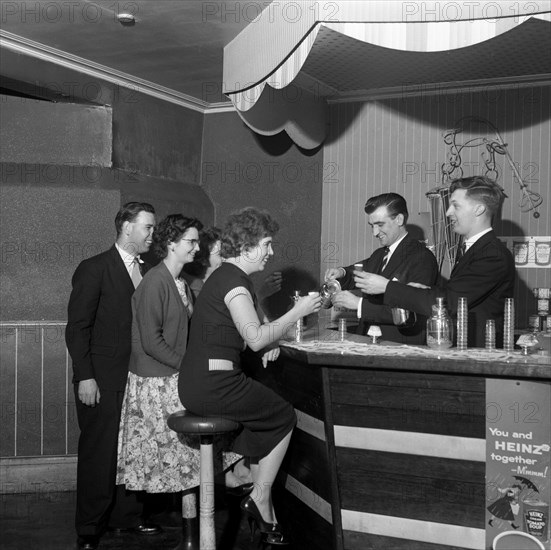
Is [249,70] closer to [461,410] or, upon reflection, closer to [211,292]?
[211,292]

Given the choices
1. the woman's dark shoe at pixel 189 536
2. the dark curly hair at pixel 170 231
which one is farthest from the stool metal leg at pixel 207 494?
the dark curly hair at pixel 170 231

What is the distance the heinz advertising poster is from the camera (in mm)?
2969

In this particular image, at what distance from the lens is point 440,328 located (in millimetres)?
3391

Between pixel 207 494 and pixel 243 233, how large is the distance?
1.16m

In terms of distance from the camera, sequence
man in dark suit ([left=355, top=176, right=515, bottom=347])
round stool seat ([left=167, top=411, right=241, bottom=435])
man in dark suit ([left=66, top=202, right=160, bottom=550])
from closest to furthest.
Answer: round stool seat ([left=167, top=411, right=241, bottom=435])
man in dark suit ([left=355, top=176, right=515, bottom=347])
man in dark suit ([left=66, top=202, right=160, bottom=550])

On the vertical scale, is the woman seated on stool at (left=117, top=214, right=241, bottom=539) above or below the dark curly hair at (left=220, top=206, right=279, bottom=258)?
below

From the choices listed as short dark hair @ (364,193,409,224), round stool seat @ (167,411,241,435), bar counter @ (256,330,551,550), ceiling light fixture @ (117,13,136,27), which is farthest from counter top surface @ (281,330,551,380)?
ceiling light fixture @ (117,13,136,27)

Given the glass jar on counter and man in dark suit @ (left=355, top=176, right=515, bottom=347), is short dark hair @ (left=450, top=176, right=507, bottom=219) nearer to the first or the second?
man in dark suit @ (left=355, top=176, right=515, bottom=347)

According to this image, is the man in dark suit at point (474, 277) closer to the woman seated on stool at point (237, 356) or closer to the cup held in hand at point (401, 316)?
the cup held in hand at point (401, 316)

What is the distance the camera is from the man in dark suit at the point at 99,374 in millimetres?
4027

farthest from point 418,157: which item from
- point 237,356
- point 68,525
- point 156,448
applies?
point 68,525

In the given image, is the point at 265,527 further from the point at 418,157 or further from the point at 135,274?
the point at 418,157

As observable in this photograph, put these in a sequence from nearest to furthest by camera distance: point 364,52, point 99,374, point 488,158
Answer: point 99,374
point 364,52
point 488,158

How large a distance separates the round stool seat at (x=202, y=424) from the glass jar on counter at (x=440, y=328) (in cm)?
93
